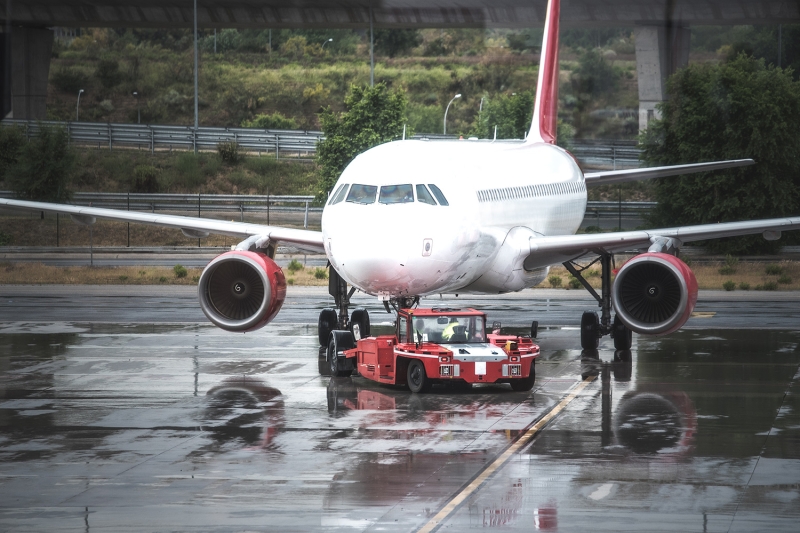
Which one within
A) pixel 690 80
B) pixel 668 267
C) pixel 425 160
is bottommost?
pixel 668 267

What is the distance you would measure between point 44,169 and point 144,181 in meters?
11.9

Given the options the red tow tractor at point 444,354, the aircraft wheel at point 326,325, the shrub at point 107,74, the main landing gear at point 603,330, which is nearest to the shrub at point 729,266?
the main landing gear at point 603,330

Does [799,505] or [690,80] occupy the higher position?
[690,80]

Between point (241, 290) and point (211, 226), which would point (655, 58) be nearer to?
point (211, 226)

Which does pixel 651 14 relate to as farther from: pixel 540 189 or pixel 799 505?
pixel 799 505

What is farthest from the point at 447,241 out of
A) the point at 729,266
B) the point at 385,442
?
the point at 729,266

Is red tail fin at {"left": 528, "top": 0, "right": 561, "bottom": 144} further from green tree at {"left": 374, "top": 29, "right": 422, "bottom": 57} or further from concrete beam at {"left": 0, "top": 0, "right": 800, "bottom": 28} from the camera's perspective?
green tree at {"left": 374, "top": 29, "right": 422, "bottom": 57}

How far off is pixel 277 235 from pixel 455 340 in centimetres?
644

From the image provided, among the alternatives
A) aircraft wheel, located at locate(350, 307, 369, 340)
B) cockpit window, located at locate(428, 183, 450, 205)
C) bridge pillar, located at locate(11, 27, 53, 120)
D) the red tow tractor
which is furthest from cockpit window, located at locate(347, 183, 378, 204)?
bridge pillar, located at locate(11, 27, 53, 120)

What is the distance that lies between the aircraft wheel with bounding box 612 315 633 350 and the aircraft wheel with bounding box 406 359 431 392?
23.1 feet

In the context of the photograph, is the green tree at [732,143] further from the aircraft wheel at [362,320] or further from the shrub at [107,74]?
the shrub at [107,74]

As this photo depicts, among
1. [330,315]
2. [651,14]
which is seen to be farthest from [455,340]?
[651,14]

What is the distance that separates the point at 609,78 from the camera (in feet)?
219

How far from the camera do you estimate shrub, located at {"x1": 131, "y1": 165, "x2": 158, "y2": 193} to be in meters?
72.9
